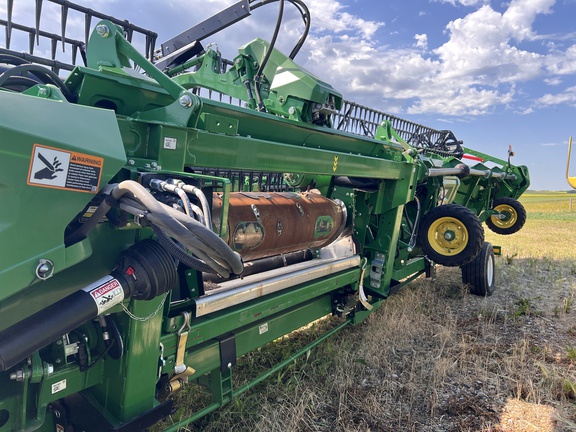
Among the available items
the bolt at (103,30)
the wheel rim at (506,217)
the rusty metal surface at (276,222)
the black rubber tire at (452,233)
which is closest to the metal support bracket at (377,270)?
the rusty metal surface at (276,222)

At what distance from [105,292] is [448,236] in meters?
3.66

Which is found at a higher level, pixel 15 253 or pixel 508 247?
pixel 15 253

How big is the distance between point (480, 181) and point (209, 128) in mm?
6103

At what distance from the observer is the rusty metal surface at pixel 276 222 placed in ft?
8.62

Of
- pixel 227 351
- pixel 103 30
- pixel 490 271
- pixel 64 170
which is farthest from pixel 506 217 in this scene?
pixel 64 170

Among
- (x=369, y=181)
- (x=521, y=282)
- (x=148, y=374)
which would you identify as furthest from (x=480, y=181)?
(x=148, y=374)

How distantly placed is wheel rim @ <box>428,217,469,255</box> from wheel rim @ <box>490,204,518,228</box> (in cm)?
379

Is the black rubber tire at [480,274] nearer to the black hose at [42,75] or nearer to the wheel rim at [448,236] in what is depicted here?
the wheel rim at [448,236]

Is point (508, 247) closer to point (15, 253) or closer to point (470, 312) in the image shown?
point (470, 312)

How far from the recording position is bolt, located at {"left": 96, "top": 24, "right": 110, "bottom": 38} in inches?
78.0

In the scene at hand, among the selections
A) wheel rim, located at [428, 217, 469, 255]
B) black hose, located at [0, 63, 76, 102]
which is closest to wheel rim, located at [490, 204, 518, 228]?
wheel rim, located at [428, 217, 469, 255]

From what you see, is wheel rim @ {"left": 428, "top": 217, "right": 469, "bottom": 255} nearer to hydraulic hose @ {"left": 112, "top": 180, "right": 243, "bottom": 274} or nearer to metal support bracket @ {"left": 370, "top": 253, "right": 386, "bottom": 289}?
metal support bracket @ {"left": 370, "top": 253, "right": 386, "bottom": 289}

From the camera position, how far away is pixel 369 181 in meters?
3.84

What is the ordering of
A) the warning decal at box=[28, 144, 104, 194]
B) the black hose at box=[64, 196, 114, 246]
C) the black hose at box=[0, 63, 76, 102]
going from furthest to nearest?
the black hose at box=[0, 63, 76, 102], the black hose at box=[64, 196, 114, 246], the warning decal at box=[28, 144, 104, 194]
